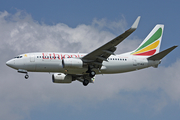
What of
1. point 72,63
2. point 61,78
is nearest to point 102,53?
point 72,63

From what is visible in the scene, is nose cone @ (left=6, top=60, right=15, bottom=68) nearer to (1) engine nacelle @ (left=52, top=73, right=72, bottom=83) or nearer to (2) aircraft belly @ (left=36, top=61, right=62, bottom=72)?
(2) aircraft belly @ (left=36, top=61, right=62, bottom=72)

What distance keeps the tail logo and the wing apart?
709cm

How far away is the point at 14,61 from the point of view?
4856 cm

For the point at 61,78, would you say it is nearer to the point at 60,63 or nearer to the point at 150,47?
the point at 60,63

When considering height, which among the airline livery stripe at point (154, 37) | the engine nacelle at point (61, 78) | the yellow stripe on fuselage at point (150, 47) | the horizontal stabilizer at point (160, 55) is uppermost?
the airline livery stripe at point (154, 37)

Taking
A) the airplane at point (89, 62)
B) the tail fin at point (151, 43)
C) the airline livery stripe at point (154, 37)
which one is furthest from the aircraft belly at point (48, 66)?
the airline livery stripe at point (154, 37)

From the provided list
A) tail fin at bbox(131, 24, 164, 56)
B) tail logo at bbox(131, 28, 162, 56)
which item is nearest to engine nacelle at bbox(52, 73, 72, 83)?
tail fin at bbox(131, 24, 164, 56)

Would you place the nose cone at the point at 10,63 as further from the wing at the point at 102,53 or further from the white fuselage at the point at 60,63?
the wing at the point at 102,53

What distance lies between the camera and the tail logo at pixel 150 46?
53.3 metres

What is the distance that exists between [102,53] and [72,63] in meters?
4.39

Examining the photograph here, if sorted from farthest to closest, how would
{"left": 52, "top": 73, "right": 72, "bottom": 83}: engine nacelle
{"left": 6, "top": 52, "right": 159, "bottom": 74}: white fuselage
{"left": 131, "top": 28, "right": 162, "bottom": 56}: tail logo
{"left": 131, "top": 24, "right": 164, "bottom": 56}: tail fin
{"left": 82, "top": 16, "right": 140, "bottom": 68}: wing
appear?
{"left": 52, "top": 73, "right": 72, "bottom": 83}: engine nacelle < {"left": 131, "top": 24, "right": 164, "bottom": 56}: tail fin < {"left": 131, "top": 28, "right": 162, "bottom": 56}: tail logo < {"left": 6, "top": 52, "right": 159, "bottom": 74}: white fuselage < {"left": 82, "top": 16, "right": 140, "bottom": 68}: wing

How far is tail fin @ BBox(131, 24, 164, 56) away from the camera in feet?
175

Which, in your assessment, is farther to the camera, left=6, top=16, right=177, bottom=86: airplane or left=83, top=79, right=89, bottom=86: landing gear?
left=83, top=79, right=89, bottom=86: landing gear

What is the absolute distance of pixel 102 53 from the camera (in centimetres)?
Answer: 4709
